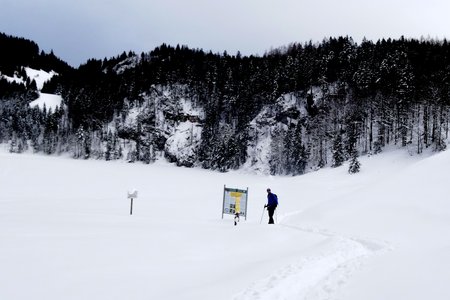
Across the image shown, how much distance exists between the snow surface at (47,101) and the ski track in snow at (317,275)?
142 metres

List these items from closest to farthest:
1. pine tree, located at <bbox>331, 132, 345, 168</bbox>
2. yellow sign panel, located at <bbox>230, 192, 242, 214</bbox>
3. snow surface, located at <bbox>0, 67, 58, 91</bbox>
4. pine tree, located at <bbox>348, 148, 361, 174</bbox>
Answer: yellow sign panel, located at <bbox>230, 192, 242, 214</bbox>
pine tree, located at <bbox>348, 148, 361, 174</bbox>
pine tree, located at <bbox>331, 132, 345, 168</bbox>
snow surface, located at <bbox>0, 67, 58, 91</bbox>

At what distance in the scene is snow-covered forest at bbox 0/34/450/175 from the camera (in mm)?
66438

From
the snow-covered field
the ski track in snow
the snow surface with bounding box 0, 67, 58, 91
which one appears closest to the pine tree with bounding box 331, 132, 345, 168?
the snow-covered field

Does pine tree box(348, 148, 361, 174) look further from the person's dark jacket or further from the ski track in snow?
the ski track in snow

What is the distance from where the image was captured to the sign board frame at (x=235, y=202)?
57.9 ft

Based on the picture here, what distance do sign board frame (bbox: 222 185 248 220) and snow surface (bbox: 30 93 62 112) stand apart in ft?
436

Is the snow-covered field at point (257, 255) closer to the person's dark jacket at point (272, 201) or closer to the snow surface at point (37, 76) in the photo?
the person's dark jacket at point (272, 201)

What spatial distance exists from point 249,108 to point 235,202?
8149 centimetres

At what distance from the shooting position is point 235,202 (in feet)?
58.2

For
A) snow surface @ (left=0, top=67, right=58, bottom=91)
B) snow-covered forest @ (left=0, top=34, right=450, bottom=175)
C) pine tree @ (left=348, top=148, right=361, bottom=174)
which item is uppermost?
snow surface @ (left=0, top=67, right=58, bottom=91)

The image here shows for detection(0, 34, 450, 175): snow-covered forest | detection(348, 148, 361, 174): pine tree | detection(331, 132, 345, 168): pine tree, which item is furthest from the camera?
detection(0, 34, 450, 175): snow-covered forest

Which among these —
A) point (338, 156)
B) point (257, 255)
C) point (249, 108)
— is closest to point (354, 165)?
point (338, 156)

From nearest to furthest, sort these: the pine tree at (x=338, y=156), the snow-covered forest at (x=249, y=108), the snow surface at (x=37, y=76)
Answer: the pine tree at (x=338, y=156) < the snow-covered forest at (x=249, y=108) < the snow surface at (x=37, y=76)

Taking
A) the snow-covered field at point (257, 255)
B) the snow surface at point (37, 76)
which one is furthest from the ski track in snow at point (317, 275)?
the snow surface at point (37, 76)
